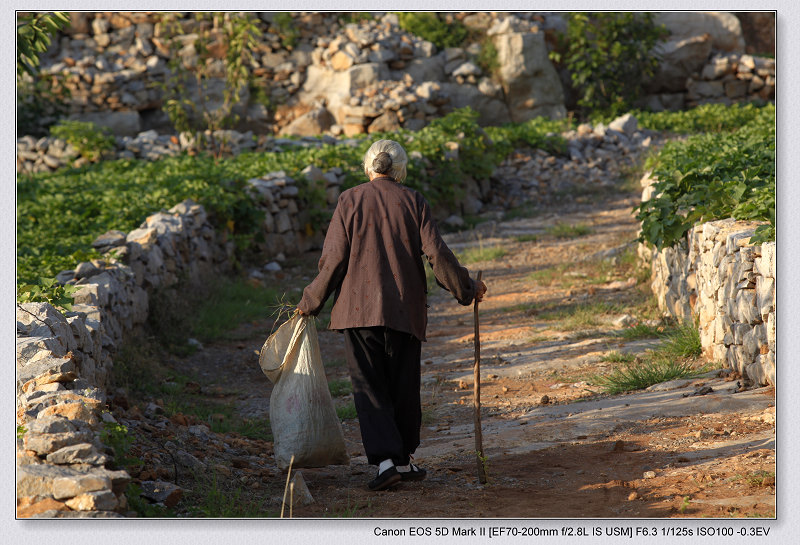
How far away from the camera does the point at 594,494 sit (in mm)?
3641

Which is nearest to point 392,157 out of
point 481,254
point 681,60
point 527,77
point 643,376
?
point 643,376

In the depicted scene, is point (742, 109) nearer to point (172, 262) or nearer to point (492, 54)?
point (492, 54)

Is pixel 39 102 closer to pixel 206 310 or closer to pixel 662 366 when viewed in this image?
pixel 206 310

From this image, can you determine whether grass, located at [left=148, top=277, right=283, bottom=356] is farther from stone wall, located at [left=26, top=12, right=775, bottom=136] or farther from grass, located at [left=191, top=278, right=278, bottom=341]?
stone wall, located at [left=26, top=12, right=775, bottom=136]

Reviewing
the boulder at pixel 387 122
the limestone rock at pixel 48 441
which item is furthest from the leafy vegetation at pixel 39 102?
the limestone rock at pixel 48 441

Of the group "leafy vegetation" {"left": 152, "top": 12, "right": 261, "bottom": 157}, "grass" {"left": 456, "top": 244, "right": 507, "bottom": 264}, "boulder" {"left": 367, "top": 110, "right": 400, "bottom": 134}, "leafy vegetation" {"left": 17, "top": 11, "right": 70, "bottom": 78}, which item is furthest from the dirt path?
"boulder" {"left": 367, "top": 110, "right": 400, "bottom": 134}

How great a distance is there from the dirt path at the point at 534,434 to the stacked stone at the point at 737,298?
0.68 feet

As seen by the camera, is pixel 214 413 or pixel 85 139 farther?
pixel 85 139

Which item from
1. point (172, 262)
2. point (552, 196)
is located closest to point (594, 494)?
point (172, 262)

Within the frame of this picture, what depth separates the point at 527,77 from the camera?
17578 millimetres

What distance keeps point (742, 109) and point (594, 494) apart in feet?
47.8

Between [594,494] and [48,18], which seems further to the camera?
[48,18]

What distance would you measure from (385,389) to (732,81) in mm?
17074

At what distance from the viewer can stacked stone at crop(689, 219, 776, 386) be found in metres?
4.50
